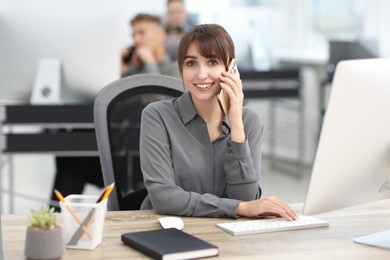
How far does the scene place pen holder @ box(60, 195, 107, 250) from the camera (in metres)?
1.54

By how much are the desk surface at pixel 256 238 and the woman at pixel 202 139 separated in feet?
0.37

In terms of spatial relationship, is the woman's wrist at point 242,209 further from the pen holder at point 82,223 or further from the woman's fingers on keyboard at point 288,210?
the pen holder at point 82,223

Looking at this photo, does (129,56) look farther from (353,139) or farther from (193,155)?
(353,139)

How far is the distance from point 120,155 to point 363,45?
3338 mm

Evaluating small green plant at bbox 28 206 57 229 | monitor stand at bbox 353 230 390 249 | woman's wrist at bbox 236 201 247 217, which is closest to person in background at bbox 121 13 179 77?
woman's wrist at bbox 236 201 247 217

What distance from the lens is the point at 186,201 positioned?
1.85 metres

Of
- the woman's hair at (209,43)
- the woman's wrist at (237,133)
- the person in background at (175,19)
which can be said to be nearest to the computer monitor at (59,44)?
the woman's hair at (209,43)

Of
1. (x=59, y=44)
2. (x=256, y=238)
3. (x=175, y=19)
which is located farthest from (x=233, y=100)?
(x=175, y=19)

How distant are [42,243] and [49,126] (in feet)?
6.99

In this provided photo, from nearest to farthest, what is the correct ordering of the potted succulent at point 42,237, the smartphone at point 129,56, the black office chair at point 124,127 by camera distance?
the potted succulent at point 42,237, the black office chair at point 124,127, the smartphone at point 129,56

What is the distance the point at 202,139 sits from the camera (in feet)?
6.53

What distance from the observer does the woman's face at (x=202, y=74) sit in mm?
1931

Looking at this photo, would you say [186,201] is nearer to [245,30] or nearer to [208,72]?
[208,72]

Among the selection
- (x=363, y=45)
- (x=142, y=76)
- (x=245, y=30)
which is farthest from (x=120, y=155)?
(x=245, y=30)
